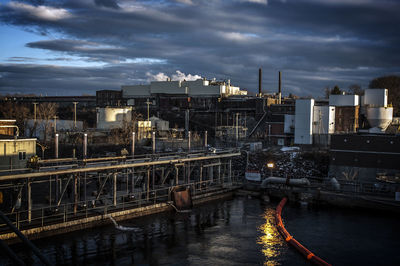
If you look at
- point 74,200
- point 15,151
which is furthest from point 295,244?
point 15,151

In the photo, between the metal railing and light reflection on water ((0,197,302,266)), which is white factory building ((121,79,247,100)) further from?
light reflection on water ((0,197,302,266))

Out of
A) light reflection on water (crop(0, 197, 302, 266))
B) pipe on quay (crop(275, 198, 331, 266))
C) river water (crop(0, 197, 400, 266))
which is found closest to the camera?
light reflection on water (crop(0, 197, 302, 266))

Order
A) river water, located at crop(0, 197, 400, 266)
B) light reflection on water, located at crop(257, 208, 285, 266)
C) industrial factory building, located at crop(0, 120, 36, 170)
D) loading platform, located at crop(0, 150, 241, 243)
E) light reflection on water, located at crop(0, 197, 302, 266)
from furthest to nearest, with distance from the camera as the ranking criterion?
industrial factory building, located at crop(0, 120, 36, 170) → loading platform, located at crop(0, 150, 241, 243) → light reflection on water, located at crop(257, 208, 285, 266) → river water, located at crop(0, 197, 400, 266) → light reflection on water, located at crop(0, 197, 302, 266)

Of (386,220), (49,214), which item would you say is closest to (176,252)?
(49,214)

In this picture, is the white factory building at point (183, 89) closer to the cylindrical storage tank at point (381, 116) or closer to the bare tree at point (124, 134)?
the bare tree at point (124, 134)

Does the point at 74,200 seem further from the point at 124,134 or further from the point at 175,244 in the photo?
the point at 124,134

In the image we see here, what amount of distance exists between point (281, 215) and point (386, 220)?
7.85 meters

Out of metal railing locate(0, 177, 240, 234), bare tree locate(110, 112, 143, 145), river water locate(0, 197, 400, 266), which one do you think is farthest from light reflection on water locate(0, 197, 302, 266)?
bare tree locate(110, 112, 143, 145)

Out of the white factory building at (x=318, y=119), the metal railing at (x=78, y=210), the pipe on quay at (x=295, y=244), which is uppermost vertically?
the white factory building at (x=318, y=119)

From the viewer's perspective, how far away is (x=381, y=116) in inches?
2491

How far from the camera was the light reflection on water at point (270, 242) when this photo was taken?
20.7m

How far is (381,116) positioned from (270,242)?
48417 mm

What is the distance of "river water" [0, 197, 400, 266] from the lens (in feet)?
66.2

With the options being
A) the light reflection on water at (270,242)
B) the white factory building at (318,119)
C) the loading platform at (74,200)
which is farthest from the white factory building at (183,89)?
the light reflection on water at (270,242)
